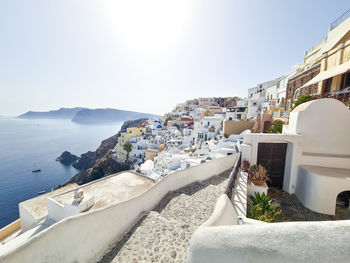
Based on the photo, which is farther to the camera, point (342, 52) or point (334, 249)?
point (342, 52)

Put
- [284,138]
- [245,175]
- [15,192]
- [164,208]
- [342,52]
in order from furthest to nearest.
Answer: [15,192] < [342,52] < [284,138] < [245,175] < [164,208]

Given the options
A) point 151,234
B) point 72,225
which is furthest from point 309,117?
point 72,225

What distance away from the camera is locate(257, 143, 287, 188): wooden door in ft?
24.7

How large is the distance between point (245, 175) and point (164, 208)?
3777 mm

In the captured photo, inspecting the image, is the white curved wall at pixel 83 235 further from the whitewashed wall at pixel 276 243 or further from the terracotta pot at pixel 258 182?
the terracotta pot at pixel 258 182

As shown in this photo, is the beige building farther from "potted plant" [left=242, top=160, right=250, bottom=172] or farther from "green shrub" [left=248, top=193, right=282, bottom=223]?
"green shrub" [left=248, top=193, right=282, bottom=223]

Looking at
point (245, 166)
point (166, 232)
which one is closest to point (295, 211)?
Result: point (245, 166)

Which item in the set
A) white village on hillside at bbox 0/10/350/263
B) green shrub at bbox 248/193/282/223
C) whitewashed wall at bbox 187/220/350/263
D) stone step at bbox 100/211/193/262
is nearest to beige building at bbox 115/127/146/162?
white village on hillside at bbox 0/10/350/263

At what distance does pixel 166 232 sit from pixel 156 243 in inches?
13.7

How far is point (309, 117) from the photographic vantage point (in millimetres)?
7316

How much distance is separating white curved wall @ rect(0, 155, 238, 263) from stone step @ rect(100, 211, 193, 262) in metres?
0.35

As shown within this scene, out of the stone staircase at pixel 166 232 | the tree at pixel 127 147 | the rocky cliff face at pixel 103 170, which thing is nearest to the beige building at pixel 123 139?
the tree at pixel 127 147

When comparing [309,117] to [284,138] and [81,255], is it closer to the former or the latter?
[284,138]

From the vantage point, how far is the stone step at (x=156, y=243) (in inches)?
119
